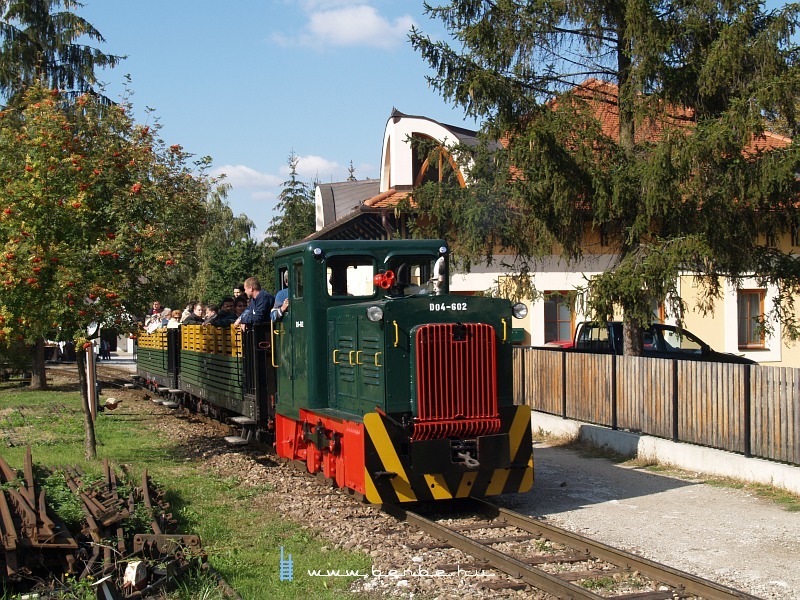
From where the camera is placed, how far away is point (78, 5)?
25.8 meters

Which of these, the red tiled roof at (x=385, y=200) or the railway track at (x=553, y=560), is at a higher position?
the red tiled roof at (x=385, y=200)

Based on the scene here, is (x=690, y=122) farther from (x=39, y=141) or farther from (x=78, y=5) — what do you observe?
(x=78, y=5)

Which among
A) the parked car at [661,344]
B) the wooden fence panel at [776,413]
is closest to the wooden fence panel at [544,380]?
the parked car at [661,344]

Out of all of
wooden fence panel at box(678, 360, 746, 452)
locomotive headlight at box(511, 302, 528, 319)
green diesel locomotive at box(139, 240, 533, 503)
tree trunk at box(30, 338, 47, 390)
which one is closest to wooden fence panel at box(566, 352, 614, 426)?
wooden fence panel at box(678, 360, 746, 452)

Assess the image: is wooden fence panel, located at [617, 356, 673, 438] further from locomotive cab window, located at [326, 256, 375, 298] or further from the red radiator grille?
locomotive cab window, located at [326, 256, 375, 298]

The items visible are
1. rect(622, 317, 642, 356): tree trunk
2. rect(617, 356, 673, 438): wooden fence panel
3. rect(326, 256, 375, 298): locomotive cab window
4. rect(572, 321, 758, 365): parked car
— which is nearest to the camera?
rect(326, 256, 375, 298): locomotive cab window

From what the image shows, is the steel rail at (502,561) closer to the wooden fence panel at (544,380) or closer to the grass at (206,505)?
the grass at (206,505)

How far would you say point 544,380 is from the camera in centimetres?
1566

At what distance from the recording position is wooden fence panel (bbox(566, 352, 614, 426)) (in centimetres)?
1356

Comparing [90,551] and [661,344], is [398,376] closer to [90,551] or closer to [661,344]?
[90,551]

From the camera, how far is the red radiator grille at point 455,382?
8414mm

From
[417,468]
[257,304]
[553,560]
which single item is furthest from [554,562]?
[257,304]

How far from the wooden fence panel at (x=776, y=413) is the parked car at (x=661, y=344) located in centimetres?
677

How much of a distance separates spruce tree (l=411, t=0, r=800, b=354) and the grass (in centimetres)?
614
